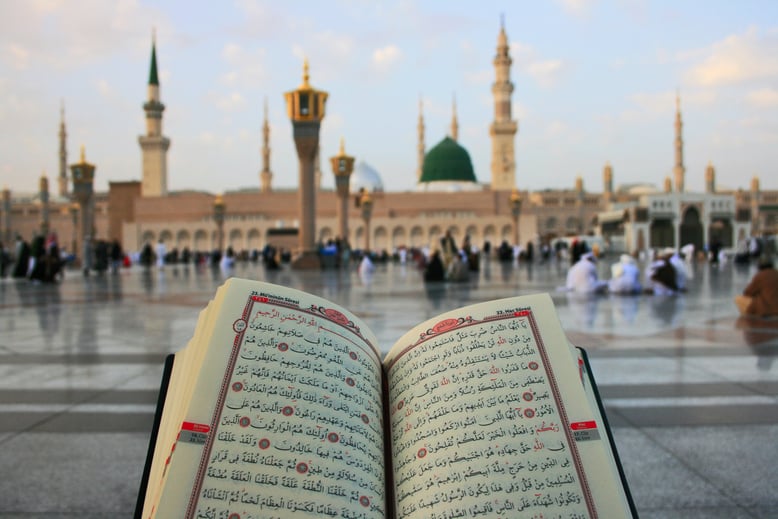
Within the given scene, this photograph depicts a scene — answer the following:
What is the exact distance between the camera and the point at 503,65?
46.9m

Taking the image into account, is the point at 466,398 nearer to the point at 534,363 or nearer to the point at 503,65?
the point at 534,363

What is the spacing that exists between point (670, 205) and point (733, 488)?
37505mm

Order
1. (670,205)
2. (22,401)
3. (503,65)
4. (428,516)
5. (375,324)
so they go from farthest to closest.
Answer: (503,65), (670,205), (375,324), (22,401), (428,516)

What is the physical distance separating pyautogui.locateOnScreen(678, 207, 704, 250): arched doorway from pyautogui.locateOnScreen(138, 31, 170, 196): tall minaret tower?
32.9 meters

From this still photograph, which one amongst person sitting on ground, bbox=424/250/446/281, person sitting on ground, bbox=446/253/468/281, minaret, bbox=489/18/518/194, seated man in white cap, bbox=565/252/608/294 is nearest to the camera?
seated man in white cap, bbox=565/252/608/294

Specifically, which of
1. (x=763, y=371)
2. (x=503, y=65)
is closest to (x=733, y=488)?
(x=763, y=371)

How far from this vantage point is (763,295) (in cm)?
630

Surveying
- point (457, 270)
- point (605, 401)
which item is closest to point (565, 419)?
point (605, 401)

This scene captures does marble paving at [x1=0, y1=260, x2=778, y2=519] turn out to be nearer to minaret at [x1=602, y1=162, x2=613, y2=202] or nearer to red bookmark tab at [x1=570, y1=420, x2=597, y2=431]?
red bookmark tab at [x1=570, y1=420, x2=597, y2=431]

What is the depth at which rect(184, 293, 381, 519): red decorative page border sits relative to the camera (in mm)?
965

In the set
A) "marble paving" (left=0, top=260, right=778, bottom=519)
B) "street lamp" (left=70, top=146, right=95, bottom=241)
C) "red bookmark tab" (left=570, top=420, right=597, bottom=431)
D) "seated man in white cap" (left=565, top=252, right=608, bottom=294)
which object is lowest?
"marble paving" (left=0, top=260, right=778, bottom=519)

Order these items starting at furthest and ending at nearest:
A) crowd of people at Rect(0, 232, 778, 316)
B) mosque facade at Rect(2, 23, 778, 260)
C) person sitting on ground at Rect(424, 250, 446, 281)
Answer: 1. mosque facade at Rect(2, 23, 778, 260)
2. person sitting on ground at Rect(424, 250, 446, 281)
3. crowd of people at Rect(0, 232, 778, 316)

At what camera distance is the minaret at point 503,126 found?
1845 inches

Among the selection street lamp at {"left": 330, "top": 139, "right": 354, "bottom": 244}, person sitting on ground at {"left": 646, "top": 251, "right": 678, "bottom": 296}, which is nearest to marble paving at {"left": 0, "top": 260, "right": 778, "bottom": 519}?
person sitting on ground at {"left": 646, "top": 251, "right": 678, "bottom": 296}
